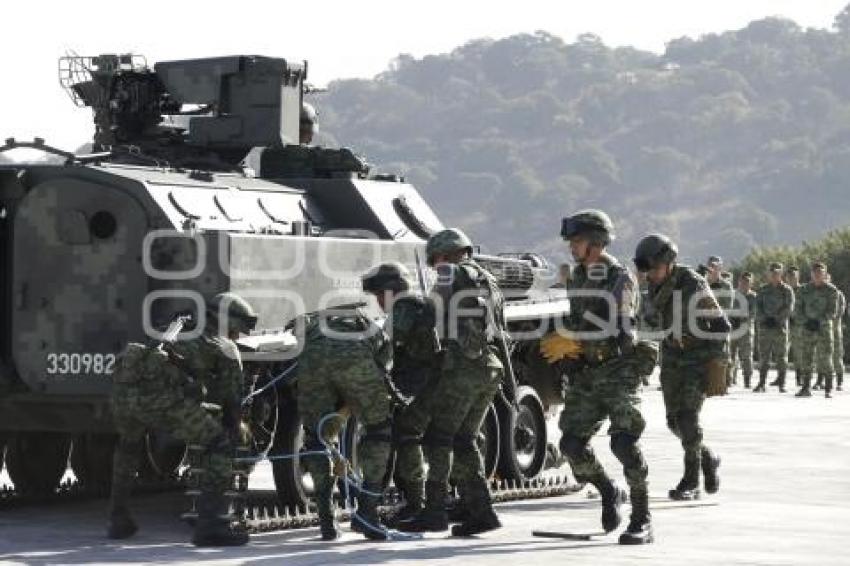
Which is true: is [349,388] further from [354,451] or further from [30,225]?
[30,225]

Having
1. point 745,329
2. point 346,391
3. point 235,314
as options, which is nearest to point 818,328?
point 745,329

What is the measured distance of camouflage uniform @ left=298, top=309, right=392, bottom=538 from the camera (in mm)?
13789

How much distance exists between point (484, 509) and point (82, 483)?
13.7 feet

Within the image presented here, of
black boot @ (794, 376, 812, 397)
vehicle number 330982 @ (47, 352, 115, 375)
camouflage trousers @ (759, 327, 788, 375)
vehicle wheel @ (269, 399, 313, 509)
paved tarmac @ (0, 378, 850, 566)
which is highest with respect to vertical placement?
camouflage trousers @ (759, 327, 788, 375)

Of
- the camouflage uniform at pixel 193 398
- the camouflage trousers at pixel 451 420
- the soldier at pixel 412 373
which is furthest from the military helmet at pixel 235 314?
the camouflage trousers at pixel 451 420

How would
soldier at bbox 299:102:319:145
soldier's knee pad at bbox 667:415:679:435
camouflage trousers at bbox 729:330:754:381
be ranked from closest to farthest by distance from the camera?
soldier's knee pad at bbox 667:415:679:435 → soldier at bbox 299:102:319:145 → camouflage trousers at bbox 729:330:754:381

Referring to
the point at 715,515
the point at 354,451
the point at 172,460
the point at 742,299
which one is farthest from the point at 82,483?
the point at 742,299

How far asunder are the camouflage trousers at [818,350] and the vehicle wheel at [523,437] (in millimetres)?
13743

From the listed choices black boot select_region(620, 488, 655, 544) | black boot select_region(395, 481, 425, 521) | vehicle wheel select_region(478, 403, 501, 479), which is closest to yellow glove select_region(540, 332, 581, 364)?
black boot select_region(620, 488, 655, 544)

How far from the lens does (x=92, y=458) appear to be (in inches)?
675

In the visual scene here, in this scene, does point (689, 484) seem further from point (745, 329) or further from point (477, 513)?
point (745, 329)

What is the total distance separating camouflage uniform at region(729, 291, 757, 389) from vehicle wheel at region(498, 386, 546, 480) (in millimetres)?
16052

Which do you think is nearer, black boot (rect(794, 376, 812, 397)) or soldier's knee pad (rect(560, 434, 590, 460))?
soldier's knee pad (rect(560, 434, 590, 460))

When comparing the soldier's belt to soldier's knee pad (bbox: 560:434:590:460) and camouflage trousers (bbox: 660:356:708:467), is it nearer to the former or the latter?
camouflage trousers (bbox: 660:356:708:467)
